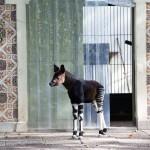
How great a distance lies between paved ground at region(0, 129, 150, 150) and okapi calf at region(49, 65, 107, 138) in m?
0.39

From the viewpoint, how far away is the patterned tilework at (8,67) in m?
12.1

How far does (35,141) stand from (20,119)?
1.49 m

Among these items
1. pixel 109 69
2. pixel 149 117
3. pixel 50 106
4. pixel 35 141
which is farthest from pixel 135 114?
pixel 35 141

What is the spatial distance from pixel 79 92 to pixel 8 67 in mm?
1989

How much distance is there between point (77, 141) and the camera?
10688 mm

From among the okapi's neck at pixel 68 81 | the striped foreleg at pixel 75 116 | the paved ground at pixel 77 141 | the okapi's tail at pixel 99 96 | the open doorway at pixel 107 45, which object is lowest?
the paved ground at pixel 77 141

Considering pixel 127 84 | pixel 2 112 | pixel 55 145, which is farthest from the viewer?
pixel 127 84

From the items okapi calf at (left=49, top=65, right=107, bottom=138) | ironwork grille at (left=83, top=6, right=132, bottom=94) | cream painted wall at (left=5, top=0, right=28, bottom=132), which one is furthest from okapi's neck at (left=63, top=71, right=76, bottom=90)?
cream painted wall at (left=5, top=0, right=28, bottom=132)

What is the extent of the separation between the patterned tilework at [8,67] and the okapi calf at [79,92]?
1436mm

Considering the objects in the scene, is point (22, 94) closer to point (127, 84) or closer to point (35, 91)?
point (35, 91)

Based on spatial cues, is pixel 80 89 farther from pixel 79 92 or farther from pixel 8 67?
pixel 8 67

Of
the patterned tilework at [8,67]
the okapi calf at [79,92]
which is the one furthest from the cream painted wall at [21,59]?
the okapi calf at [79,92]

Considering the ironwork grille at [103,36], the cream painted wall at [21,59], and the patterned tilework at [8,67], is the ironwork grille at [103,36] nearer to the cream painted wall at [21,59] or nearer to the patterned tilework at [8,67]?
the cream painted wall at [21,59]

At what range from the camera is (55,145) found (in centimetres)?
1020
